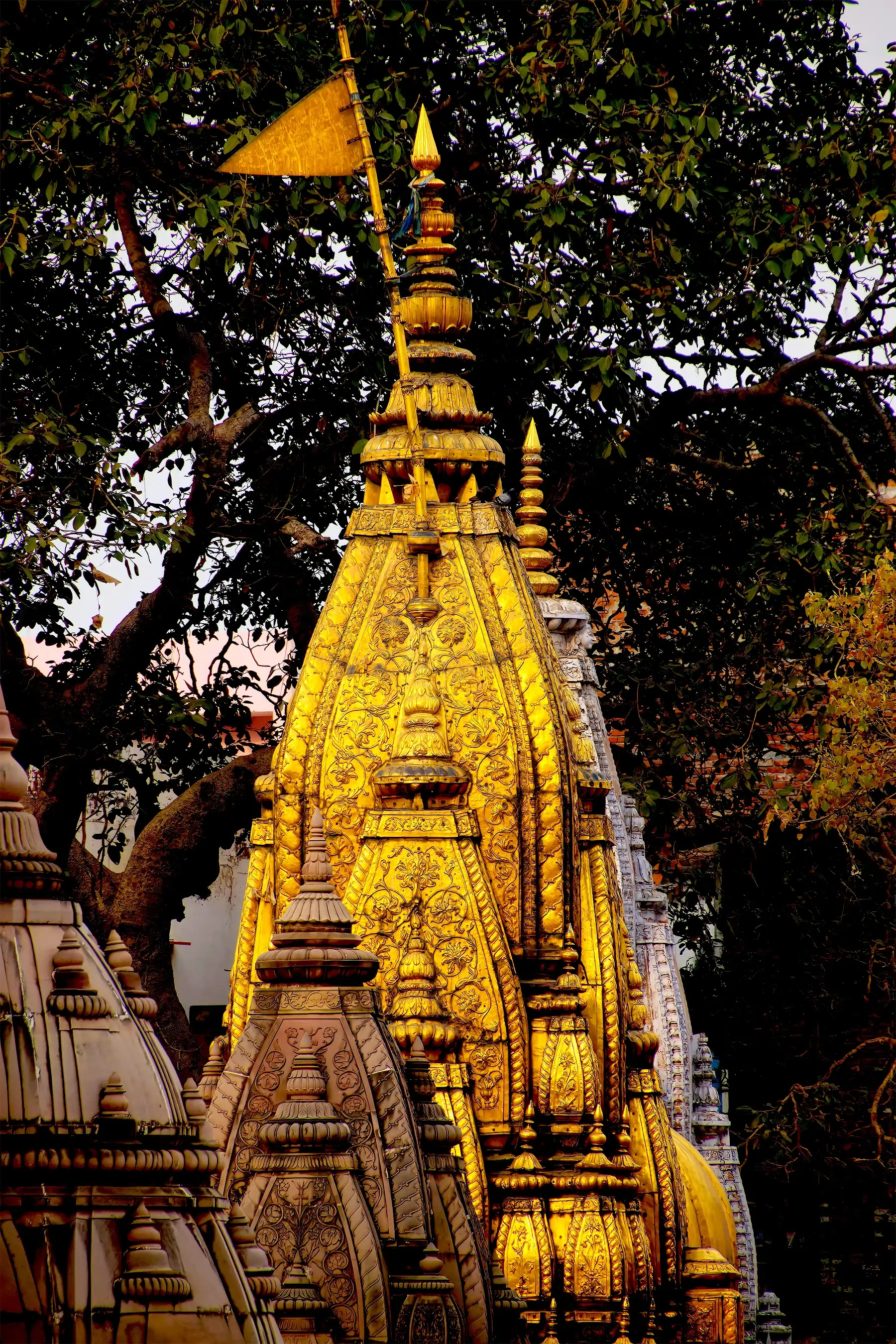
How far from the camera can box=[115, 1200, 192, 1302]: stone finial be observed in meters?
4.26

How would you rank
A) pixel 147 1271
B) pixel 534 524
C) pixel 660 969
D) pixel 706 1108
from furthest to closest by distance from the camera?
pixel 706 1108
pixel 660 969
pixel 534 524
pixel 147 1271

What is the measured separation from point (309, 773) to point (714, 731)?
8.09 metres

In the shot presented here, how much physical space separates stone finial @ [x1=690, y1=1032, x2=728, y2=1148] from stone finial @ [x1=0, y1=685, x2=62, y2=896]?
973cm

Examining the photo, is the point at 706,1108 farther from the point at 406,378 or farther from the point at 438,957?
the point at 438,957

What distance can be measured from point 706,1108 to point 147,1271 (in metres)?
10.9

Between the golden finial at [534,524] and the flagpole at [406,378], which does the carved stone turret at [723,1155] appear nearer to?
the golden finial at [534,524]

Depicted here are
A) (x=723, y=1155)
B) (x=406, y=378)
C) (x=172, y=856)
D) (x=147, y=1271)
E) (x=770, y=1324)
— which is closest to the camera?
(x=147, y=1271)

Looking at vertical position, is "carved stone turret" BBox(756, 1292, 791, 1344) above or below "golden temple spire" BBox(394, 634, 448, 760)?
below

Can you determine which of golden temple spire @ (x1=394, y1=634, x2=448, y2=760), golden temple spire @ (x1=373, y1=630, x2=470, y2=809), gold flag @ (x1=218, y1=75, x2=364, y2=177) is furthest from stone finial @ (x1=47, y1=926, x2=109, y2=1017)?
gold flag @ (x1=218, y1=75, x2=364, y2=177)

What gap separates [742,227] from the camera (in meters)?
14.8

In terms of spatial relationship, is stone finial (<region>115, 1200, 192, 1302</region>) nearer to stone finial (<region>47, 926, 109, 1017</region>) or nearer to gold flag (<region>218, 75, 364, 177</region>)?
stone finial (<region>47, 926, 109, 1017</region>)

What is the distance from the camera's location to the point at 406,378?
8.77 metres

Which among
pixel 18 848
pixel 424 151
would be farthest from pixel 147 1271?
pixel 424 151

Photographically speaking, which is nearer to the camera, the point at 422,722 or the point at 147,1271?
the point at 147,1271
